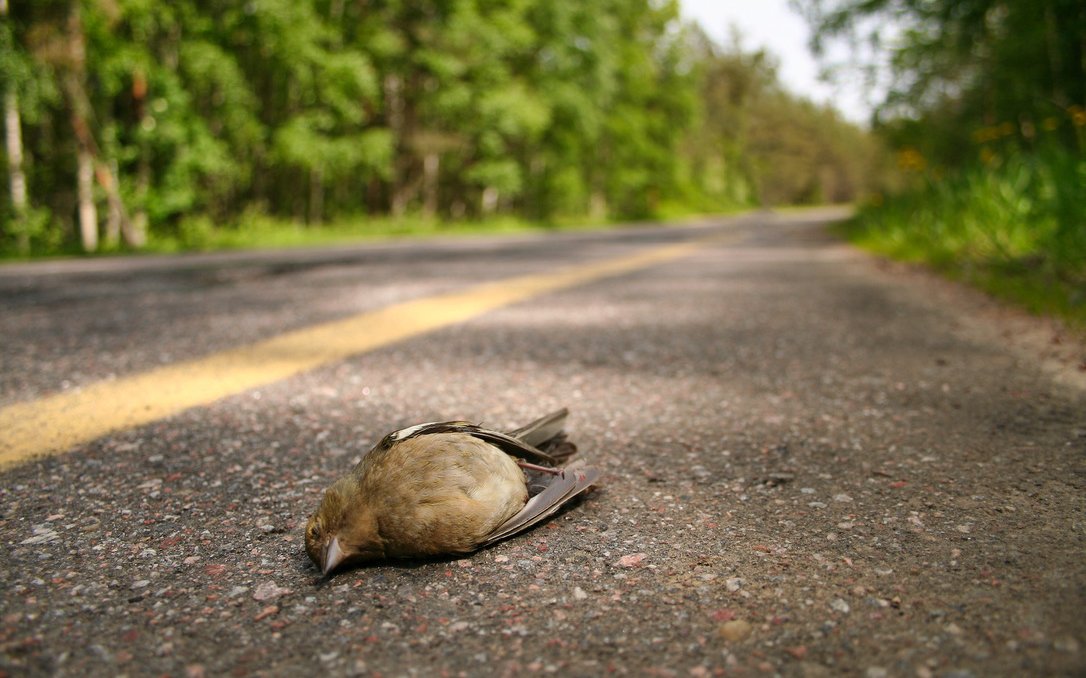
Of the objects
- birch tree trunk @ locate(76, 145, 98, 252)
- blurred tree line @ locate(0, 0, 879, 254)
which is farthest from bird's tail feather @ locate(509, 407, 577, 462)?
birch tree trunk @ locate(76, 145, 98, 252)

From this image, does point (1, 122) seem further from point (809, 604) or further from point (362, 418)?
point (809, 604)

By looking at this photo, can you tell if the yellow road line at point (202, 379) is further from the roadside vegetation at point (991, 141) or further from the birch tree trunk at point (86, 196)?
the birch tree trunk at point (86, 196)

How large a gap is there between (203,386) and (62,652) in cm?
186

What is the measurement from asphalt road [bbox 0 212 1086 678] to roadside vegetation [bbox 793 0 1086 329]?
1497mm

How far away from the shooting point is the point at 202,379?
118 inches

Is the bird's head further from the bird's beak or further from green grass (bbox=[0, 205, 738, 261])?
green grass (bbox=[0, 205, 738, 261])

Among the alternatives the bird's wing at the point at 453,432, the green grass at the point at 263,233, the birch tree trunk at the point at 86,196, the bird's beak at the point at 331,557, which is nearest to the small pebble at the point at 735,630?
the bird's wing at the point at 453,432

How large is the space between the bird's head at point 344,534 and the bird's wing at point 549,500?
0.23 metres

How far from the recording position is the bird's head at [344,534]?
1.41m

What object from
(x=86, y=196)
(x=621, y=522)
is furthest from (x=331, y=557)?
(x=86, y=196)

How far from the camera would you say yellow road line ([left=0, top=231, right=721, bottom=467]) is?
231 centimetres

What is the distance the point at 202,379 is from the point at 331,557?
1915 mm

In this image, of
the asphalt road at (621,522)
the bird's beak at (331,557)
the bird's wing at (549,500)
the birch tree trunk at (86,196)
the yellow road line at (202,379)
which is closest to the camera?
the asphalt road at (621,522)

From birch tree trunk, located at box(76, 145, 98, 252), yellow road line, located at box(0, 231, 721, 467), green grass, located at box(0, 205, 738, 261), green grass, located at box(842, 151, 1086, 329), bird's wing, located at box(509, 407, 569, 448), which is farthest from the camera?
birch tree trunk, located at box(76, 145, 98, 252)
